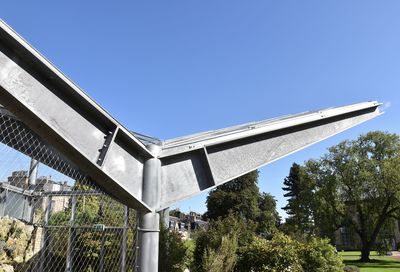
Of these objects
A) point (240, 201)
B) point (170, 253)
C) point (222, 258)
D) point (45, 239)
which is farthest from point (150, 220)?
point (240, 201)

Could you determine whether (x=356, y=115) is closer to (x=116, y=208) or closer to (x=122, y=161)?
(x=122, y=161)

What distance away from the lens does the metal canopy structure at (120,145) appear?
254 centimetres

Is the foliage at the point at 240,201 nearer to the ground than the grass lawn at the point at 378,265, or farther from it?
farther from it

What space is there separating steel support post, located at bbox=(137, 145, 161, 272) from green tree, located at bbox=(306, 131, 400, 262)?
34.6m

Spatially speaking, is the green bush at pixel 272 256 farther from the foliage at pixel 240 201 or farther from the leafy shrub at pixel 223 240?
the foliage at pixel 240 201

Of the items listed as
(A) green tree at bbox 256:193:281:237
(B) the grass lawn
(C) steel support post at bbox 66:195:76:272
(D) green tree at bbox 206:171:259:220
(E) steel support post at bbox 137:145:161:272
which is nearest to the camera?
(E) steel support post at bbox 137:145:161:272

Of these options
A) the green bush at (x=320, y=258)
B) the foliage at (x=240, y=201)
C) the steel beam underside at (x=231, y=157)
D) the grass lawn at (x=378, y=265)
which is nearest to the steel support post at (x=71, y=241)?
the steel beam underside at (x=231, y=157)

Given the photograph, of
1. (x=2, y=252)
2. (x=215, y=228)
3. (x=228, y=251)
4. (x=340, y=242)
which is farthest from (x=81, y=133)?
(x=340, y=242)

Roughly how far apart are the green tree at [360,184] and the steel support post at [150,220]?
3457 cm

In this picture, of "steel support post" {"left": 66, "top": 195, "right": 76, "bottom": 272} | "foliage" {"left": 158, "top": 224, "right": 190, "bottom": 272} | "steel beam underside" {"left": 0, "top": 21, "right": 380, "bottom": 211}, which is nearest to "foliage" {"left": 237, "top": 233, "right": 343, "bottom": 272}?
"foliage" {"left": 158, "top": 224, "right": 190, "bottom": 272}

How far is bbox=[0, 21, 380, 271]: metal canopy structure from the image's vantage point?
8.33ft

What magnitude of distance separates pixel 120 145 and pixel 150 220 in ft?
2.24

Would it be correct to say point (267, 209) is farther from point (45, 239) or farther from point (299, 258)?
point (45, 239)

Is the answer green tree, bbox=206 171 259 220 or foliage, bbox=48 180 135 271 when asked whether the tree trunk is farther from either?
foliage, bbox=48 180 135 271
